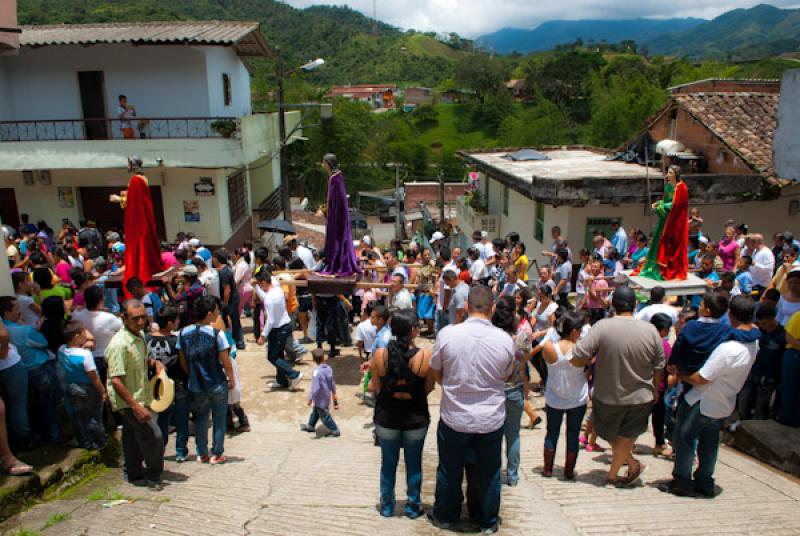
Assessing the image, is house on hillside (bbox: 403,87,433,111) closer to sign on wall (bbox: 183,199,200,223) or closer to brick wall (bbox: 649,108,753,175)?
brick wall (bbox: 649,108,753,175)

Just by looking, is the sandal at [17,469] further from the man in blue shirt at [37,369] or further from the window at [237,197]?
the window at [237,197]

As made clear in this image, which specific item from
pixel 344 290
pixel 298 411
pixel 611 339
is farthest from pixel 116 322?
pixel 611 339

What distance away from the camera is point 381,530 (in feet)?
14.7

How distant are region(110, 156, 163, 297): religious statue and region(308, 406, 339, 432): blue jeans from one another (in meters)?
3.27

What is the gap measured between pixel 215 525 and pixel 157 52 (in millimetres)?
16341

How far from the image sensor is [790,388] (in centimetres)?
638

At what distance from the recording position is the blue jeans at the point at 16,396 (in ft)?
18.1

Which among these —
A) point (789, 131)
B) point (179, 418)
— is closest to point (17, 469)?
point (179, 418)

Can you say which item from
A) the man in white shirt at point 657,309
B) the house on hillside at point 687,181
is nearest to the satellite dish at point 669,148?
the house on hillside at point 687,181

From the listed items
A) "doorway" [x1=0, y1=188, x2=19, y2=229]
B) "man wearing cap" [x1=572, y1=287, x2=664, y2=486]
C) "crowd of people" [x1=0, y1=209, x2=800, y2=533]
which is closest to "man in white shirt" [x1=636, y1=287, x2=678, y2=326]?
"crowd of people" [x1=0, y1=209, x2=800, y2=533]

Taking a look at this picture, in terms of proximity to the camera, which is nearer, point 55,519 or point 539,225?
point 55,519

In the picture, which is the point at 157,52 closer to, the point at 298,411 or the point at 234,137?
the point at 234,137

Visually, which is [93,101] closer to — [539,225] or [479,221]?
[479,221]

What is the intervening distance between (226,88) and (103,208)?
5.42 m
